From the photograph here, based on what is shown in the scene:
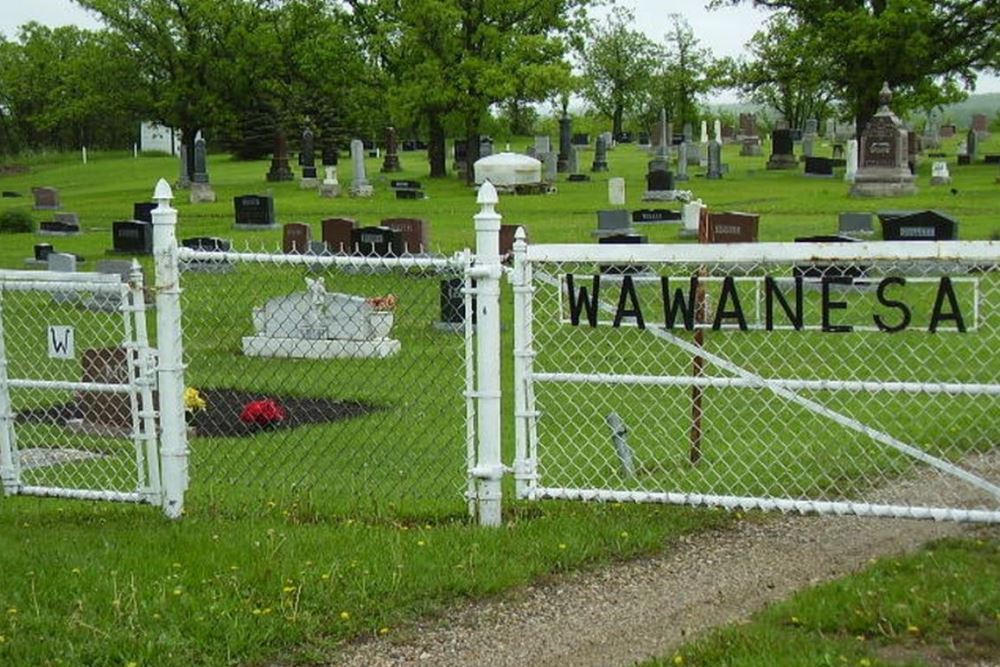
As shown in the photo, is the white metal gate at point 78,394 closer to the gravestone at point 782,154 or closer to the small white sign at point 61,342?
the small white sign at point 61,342

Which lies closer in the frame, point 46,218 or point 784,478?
point 784,478

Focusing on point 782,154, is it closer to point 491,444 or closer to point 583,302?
point 583,302

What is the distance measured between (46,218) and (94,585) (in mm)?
29526

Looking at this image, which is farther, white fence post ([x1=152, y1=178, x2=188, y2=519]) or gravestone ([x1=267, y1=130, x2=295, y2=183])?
gravestone ([x1=267, y1=130, x2=295, y2=183])

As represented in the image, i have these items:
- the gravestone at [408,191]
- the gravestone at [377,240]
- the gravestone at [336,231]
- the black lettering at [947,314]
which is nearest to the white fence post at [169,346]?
the black lettering at [947,314]

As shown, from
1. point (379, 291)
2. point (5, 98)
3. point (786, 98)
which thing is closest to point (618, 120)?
point (786, 98)

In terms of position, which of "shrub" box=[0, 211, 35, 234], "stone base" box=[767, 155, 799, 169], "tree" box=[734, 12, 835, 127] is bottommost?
"shrub" box=[0, 211, 35, 234]

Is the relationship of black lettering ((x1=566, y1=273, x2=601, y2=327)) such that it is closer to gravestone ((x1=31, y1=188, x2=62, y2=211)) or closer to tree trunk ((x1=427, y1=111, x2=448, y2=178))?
gravestone ((x1=31, y1=188, x2=62, y2=211))

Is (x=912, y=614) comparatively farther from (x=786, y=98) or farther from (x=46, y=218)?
(x=786, y=98)

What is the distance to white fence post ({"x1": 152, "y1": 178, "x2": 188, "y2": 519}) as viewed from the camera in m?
6.86

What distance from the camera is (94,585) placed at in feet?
19.3

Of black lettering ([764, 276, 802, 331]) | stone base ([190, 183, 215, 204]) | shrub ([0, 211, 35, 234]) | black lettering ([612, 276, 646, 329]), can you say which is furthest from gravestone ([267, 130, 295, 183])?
black lettering ([764, 276, 802, 331])

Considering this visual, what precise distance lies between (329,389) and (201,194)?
26.4m

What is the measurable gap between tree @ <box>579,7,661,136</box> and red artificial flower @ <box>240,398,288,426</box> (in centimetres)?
5383
